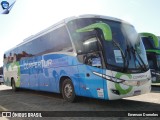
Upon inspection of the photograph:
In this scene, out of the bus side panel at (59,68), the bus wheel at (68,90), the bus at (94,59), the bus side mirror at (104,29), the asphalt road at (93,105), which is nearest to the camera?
the bus side mirror at (104,29)

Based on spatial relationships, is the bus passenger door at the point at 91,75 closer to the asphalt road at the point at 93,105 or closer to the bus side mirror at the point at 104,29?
the asphalt road at the point at 93,105

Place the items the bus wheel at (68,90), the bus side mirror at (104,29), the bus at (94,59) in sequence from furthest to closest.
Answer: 1. the bus wheel at (68,90)
2. the bus at (94,59)
3. the bus side mirror at (104,29)

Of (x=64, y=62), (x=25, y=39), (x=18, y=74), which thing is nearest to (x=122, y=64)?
(x=64, y=62)

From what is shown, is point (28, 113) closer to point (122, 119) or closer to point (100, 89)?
point (100, 89)

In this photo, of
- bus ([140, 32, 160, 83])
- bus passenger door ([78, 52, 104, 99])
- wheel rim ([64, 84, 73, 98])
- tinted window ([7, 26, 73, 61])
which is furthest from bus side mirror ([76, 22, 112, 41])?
bus ([140, 32, 160, 83])

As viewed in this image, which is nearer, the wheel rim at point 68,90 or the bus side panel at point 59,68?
the bus side panel at point 59,68

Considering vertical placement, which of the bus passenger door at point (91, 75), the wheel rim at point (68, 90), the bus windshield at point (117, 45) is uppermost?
the bus windshield at point (117, 45)

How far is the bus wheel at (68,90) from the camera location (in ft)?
30.9

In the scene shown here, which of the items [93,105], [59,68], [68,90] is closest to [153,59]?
[59,68]

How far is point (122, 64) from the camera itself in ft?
25.4

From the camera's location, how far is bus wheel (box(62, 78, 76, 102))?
9.41 metres

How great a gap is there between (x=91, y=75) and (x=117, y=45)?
4.34 feet

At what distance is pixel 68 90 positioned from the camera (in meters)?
9.64

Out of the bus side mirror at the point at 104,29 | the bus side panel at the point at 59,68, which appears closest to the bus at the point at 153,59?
the bus side panel at the point at 59,68
